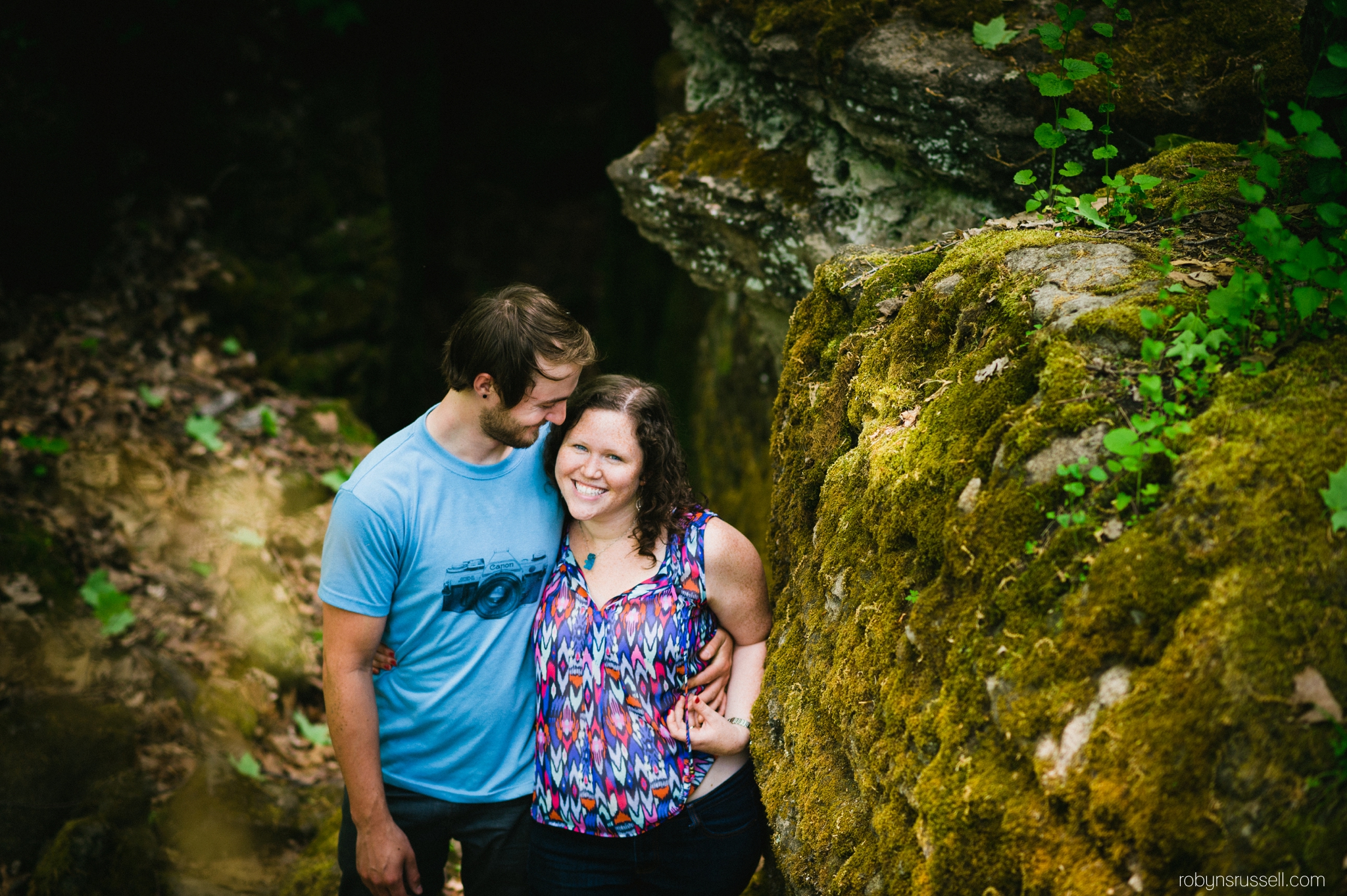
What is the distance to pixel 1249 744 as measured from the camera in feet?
3.65

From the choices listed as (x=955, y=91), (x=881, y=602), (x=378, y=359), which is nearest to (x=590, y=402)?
(x=881, y=602)

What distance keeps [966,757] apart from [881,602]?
43cm

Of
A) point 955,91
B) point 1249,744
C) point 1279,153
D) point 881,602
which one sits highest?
point 955,91

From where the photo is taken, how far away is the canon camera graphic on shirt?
8.20 feet

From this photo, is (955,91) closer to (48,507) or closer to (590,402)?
(590,402)

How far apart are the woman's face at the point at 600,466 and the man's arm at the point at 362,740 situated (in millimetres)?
684

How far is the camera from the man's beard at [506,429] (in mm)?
2477

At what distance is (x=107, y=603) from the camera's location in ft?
14.9

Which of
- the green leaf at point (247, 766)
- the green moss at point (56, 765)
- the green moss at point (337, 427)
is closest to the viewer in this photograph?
the green moss at point (56, 765)

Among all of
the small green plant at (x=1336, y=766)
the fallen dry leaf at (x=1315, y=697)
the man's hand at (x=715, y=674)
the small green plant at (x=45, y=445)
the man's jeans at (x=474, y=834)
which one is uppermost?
the fallen dry leaf at (x=1315, y=697)

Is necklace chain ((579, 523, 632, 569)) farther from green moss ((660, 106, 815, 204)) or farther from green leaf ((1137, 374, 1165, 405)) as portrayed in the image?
green moss ((660, 106, 815, 204))

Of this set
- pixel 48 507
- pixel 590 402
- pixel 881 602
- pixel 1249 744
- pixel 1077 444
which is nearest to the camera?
pixel 1249 744

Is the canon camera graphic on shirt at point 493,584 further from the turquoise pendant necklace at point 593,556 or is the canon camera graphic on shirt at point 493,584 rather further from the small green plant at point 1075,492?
the small green plant at point 1075,492

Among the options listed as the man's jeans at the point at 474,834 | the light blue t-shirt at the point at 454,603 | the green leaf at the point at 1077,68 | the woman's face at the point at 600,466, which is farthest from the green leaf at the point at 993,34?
the man's jeans at the point at 474,834
